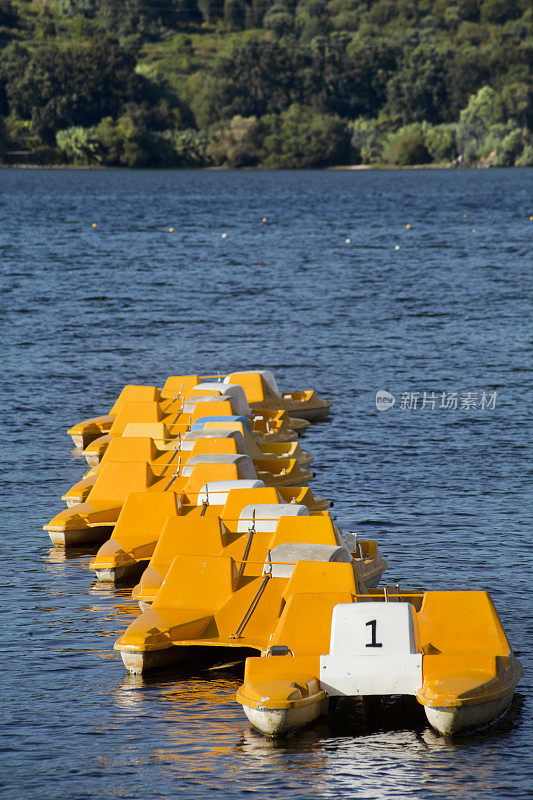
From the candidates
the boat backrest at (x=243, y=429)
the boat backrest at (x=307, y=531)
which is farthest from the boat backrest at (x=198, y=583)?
the boat backrest at (x=243, y=429)

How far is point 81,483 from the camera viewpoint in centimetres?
2538

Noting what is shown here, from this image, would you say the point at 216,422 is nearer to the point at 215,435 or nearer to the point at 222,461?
the point at 215,435

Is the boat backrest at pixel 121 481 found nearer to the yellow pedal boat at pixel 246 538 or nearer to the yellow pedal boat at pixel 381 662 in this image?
the yellow pedal boat at pixel 246 538

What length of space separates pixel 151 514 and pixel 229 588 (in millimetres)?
4114

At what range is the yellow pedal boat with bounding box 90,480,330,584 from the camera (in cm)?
2056

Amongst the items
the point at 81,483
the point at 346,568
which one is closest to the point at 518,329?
the point at 81,483

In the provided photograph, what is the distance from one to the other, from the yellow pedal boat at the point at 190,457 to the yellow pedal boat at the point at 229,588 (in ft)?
15.6

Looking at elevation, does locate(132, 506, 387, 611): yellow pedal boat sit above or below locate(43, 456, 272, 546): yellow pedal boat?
above

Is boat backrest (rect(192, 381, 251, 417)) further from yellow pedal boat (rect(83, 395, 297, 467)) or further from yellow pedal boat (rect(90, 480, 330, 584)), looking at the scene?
yellow pedal boat (rect(90, 480, 330, 584))

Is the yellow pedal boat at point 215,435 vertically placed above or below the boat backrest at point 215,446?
below

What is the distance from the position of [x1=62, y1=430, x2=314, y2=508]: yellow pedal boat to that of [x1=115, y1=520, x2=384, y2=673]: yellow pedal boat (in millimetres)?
4763

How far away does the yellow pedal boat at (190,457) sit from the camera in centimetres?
2462

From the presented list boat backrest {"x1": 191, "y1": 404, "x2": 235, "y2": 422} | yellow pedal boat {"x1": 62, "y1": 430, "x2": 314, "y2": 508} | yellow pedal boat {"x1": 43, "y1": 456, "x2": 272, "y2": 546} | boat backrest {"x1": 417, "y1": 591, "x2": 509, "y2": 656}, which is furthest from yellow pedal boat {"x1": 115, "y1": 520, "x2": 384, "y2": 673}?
boat backrest {"x1": 191, "y1": 404, "x2": 235, "y2": 422}

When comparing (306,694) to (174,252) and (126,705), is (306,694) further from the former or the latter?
(174,252)
